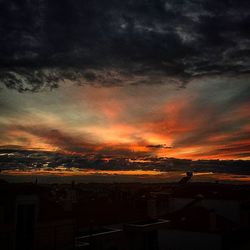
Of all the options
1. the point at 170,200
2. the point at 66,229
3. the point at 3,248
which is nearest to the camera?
the point at 3,248

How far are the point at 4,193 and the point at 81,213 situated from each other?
102 ft

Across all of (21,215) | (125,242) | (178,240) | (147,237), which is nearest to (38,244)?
(21,215)

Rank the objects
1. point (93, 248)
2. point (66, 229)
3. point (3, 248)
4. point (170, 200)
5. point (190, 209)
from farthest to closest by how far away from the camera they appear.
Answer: point (170, 200), point (190, 209), point (93, 248), point (66, 229), point (3, 248)

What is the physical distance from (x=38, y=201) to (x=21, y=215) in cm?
156

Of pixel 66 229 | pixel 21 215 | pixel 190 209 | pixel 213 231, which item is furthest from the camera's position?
pixel 190 209

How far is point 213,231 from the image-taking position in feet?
119

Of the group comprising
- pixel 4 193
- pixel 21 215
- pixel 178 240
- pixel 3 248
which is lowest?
pixel 178 240

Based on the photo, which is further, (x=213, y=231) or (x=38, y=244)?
(x=213, y=231)

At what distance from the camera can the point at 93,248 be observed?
29906 millimetres

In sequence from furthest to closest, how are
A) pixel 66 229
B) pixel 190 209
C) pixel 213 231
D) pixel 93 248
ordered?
pixel 190 209 < pixel 213 231 < pixel 93 248 < pixel 66 229

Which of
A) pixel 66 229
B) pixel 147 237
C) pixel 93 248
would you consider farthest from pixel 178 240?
pixel 66 229

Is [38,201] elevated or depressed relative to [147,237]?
elevated

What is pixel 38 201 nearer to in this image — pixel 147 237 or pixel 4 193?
pixel 4 193

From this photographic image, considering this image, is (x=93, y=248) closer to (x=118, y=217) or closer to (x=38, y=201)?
(x=38, y=201)
